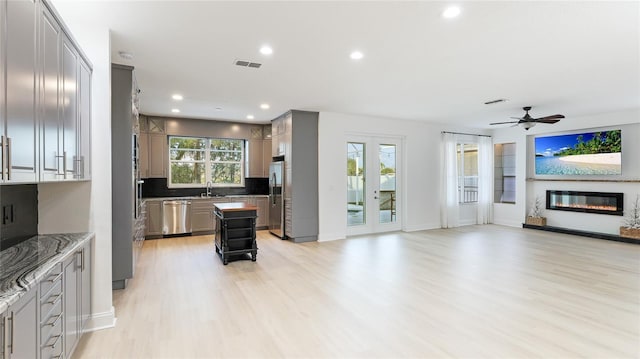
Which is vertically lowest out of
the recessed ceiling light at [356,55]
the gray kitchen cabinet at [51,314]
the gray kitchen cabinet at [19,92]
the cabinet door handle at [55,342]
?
the cabinet door handle at [55,342]

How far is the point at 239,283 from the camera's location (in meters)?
4.00

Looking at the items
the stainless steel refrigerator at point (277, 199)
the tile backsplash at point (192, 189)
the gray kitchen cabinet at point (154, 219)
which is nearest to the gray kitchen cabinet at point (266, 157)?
the tile backsplash at point (192, 189)

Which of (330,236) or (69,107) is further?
(330,236)

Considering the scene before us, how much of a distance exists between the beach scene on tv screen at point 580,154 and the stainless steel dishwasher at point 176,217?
28.3ft

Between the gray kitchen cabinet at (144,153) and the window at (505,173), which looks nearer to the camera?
the gray kitchen cabinet at (144,153)

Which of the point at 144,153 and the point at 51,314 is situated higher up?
the point at 144,153

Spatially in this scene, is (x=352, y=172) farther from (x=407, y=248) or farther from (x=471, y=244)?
(x=471, y=244)

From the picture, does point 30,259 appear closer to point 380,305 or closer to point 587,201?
point 380,305

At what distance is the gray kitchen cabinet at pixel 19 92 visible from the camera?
1.41 metres

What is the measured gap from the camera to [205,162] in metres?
7.71

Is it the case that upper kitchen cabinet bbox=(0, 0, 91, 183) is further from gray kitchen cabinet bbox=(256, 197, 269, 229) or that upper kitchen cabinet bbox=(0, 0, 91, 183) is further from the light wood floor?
gray kitchen cabinet bbox=(256, 197, 269, 229)

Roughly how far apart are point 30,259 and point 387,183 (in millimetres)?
6606

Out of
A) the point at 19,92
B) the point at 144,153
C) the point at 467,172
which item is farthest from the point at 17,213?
the point at 467,172

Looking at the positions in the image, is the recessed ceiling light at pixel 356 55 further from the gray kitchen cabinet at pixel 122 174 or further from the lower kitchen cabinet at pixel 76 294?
the lower kitchen cabinet at pixel 76 294
